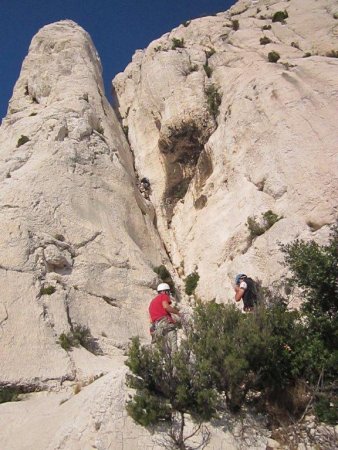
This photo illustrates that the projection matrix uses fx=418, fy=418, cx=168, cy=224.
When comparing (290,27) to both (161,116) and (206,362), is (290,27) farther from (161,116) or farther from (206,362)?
(206,362)

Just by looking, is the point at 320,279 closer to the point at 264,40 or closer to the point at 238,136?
the point at 238,136

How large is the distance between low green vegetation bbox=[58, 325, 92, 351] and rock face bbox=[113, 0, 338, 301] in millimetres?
5192

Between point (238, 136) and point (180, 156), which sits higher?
point (238, 136)

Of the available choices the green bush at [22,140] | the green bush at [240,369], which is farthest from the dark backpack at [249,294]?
the green bush at [22,140]

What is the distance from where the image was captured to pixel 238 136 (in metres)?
20.2

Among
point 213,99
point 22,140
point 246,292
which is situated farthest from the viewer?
point 213,99

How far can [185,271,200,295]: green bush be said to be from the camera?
58.5 ft

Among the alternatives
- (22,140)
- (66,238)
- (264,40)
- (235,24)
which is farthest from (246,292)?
(235,24)

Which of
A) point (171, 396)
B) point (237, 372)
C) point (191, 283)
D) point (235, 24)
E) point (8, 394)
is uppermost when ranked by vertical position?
point (235, 24)

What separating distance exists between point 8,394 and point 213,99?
19.6 m

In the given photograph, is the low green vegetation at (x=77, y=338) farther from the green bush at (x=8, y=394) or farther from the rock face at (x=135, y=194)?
the green bush at (x=8, y=394)

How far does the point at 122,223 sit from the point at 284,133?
26.3 ft

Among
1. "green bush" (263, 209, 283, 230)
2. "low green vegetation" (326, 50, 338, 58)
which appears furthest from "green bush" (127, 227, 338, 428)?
"low green vegetation" (326, 50, 338, 58)

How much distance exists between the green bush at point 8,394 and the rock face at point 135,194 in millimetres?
359
